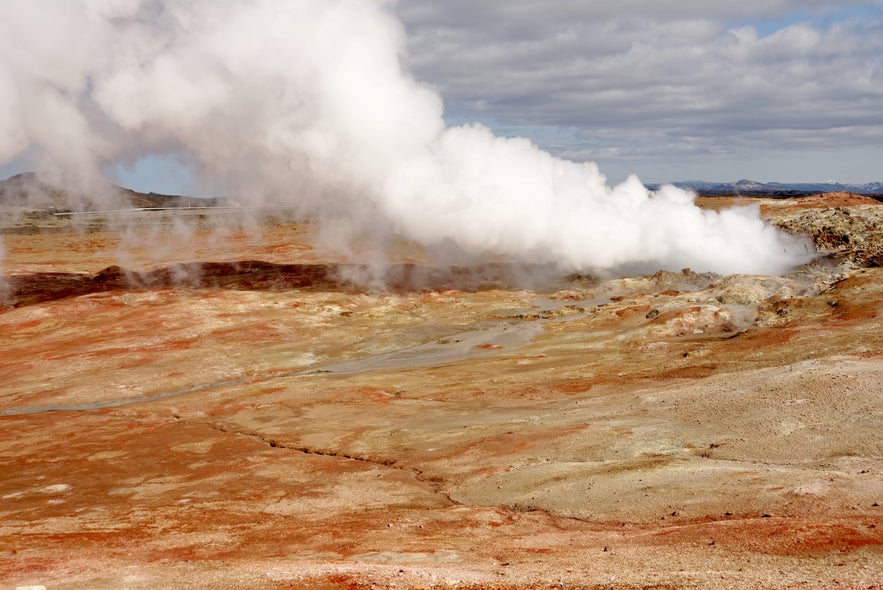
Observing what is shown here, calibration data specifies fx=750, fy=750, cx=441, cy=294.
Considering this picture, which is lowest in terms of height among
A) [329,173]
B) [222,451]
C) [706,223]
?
[222,451]

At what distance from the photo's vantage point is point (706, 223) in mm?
90625

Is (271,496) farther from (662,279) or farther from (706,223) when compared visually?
(706,223)

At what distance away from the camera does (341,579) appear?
17.7 metres

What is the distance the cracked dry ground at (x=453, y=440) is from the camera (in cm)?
1912

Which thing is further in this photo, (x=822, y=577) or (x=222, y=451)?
(x=222, y=451)

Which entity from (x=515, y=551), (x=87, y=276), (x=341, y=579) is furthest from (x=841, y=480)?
(x=87, y=276)

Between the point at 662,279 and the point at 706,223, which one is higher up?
the point at 706,223

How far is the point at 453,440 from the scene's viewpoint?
3531cm

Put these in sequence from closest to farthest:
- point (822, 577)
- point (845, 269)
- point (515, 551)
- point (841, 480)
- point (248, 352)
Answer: point (822, 577) → point (515, 551) → point (841, 480) → point (248, 352) → point (845, 269)

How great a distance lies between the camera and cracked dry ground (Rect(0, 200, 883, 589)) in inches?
753

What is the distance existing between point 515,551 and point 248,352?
45957 millimetres

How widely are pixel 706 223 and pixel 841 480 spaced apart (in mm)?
73011


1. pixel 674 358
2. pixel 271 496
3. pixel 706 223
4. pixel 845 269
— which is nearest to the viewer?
pixel 271 496

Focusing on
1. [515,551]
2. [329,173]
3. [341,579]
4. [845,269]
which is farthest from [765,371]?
[329,173]
